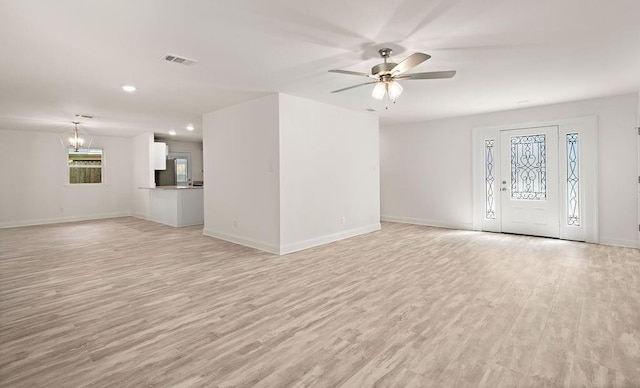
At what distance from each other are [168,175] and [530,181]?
31.4ft

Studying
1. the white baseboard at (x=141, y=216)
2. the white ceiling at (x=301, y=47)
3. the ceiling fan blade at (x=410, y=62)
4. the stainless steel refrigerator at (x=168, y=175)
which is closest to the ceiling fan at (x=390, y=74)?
the ceiling fan blade at (x=410, y=62)

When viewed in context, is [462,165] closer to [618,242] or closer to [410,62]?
[618,242]

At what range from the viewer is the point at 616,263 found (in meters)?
4.29

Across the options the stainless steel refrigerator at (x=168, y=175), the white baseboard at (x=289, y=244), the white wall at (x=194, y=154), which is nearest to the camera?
the white baseboard at (x=289, y=244)

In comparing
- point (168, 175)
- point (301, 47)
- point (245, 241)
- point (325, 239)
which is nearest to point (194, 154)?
point (168, 175)

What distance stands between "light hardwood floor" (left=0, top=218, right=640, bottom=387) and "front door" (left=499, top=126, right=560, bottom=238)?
1077 millimetres

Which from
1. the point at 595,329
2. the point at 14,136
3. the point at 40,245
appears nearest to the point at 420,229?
the point at 595,329

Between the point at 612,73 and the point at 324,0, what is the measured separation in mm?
4044

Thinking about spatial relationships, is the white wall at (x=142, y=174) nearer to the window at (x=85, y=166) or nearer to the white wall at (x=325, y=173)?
the window at (x=85, y=166)

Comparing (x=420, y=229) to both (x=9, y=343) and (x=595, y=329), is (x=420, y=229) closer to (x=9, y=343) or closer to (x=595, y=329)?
(x=595, y=329)

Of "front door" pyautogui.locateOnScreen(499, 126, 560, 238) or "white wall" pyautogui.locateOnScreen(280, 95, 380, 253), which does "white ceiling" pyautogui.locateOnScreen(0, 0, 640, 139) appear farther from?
"front door" pyautogui.locateOnScreen(499, 126, 560, 238)

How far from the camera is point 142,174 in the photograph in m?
9.55

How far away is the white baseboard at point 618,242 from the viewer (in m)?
5.20

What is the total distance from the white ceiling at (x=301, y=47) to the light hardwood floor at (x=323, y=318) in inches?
96.2
